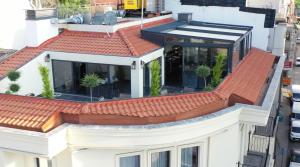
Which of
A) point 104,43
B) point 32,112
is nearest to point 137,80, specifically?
point 104,43

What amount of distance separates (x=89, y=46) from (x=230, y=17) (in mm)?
12488

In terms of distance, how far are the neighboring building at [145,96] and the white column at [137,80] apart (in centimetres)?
5

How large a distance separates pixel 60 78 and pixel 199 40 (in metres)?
7.45

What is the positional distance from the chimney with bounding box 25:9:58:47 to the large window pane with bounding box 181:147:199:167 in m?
10.1

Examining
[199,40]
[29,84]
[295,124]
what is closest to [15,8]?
[29,84]

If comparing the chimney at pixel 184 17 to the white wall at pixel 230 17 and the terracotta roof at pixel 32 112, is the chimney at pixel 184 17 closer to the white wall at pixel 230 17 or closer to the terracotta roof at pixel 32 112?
the white wall at pixel 230 17

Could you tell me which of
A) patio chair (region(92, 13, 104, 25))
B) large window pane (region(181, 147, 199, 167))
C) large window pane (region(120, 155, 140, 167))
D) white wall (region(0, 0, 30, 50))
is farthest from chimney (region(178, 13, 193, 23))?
large window pane (region(120, 155, 140, 167))

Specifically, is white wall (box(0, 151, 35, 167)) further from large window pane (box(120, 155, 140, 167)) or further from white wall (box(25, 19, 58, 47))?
white wall (box(25, 19, 58, 47))

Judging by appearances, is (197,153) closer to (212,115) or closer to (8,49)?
(212,115)

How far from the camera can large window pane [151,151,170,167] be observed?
13732mm

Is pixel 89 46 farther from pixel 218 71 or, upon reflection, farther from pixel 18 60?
pixel 218 71

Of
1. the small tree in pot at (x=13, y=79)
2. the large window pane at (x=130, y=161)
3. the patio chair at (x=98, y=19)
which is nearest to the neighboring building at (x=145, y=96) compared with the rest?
the large window pane at (x=130, y=161)

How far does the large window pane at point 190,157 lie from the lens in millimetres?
14234

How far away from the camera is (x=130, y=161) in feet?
44.5
